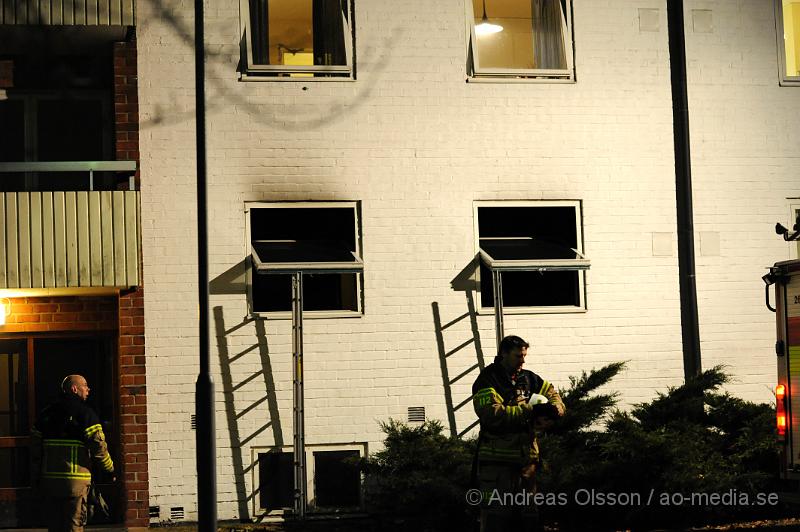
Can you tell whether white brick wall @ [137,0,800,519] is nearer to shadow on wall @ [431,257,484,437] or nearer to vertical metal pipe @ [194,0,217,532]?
shadow on wall @ [431,257,484,437]

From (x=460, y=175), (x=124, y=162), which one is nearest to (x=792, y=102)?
(x=460, y=175)

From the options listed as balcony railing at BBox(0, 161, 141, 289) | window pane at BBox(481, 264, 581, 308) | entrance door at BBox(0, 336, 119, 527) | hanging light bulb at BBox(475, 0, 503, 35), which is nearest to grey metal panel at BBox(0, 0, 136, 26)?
balcony railing at BBox(0, 161, 141, 289)

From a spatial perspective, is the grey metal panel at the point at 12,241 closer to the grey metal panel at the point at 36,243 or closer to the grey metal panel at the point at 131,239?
the grey metal panel at the point at 36,243

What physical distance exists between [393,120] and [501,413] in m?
5.74

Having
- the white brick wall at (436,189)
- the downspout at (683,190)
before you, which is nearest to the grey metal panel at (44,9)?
the white brick wall at (436,189)

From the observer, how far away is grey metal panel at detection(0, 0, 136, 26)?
13.0 m

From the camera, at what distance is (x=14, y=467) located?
1388 centimetres

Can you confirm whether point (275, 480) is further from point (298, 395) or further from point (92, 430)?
point (92, 430)

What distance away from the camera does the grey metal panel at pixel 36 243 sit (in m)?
12.6

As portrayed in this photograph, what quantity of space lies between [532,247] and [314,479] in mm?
3693

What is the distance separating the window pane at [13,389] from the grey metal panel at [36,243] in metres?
1.66

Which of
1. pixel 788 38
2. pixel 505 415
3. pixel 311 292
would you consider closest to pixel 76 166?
pixel 311 292

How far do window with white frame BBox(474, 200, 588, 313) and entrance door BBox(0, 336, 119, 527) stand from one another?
451 centimetres

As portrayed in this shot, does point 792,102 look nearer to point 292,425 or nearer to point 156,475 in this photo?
point 292,425
